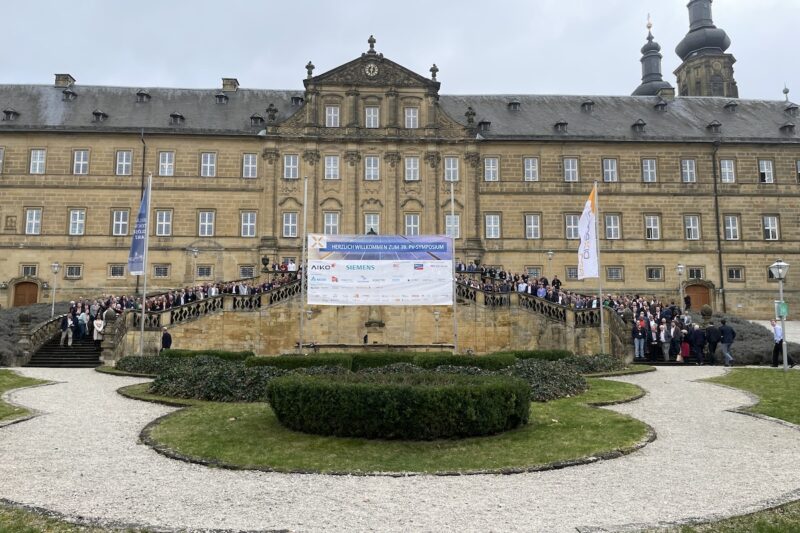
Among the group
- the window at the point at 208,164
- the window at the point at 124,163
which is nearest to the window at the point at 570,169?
the window at the point at 208,164

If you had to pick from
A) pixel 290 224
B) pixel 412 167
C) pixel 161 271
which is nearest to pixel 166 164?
pixel 161 271

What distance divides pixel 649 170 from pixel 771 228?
9.42m

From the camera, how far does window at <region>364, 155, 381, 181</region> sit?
140 ft

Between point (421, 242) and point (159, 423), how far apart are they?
485 inches

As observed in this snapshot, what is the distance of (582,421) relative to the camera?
41.8 feet

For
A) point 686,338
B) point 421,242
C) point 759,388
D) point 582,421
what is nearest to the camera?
point 582,421

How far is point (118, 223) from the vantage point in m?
41.1

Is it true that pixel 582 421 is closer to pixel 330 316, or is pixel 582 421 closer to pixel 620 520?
pixel 620 520

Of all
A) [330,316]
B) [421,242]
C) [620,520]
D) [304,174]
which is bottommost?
[620,520]

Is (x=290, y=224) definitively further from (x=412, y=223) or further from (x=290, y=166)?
(x=412, y=223)

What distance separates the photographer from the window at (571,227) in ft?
142

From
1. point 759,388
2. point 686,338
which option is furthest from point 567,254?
point 759,388

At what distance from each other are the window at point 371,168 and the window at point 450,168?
4.62m

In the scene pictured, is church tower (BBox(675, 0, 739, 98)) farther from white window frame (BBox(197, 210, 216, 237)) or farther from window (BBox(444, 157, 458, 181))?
white window frame (BBox(197, 210, 216, 237))
